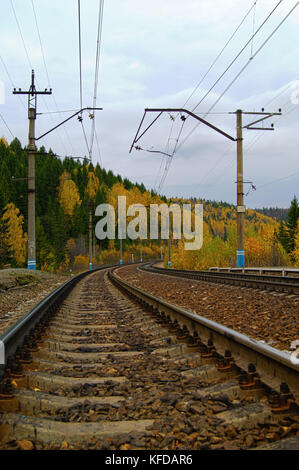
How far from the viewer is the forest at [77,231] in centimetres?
3294

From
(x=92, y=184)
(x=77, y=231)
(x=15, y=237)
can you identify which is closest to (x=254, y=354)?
(x=15, y=237)

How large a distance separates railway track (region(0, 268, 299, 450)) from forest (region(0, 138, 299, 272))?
80.4ft

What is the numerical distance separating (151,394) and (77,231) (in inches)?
3734

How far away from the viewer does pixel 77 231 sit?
96.4 m

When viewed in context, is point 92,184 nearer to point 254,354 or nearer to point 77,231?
point 77,231

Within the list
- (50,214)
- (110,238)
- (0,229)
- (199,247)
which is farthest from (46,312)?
(110,238)

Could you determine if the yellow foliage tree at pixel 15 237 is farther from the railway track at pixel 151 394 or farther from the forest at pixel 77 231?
→ the railway track at pixel 151 394

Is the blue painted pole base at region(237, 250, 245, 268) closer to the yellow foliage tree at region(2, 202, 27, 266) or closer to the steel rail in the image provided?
the steel rail

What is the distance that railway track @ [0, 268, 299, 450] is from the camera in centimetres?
233

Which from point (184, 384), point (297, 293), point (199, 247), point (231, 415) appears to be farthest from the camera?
point (199, 247)

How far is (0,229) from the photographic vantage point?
60.2 metres

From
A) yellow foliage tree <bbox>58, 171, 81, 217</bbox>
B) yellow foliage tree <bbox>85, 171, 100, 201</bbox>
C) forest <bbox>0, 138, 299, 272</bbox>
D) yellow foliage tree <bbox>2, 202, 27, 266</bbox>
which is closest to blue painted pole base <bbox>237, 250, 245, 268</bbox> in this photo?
forest <bbox>0, 138, 299, 272</bbox>
